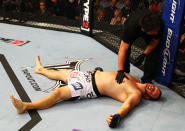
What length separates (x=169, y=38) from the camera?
2.87 m

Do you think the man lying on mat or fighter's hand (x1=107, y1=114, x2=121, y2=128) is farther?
the man lying on mat

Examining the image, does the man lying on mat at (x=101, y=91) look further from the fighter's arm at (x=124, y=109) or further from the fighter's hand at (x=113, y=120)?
the fighter's hand at (x=113, y=120)

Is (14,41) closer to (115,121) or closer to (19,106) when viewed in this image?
(19,106)

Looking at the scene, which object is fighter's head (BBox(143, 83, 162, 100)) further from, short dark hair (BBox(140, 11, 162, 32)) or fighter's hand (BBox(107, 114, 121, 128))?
short dark hair (BBox(140, 11, 162, 32))

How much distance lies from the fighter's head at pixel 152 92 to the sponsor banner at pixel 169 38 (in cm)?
47

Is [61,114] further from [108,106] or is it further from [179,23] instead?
[179,23]

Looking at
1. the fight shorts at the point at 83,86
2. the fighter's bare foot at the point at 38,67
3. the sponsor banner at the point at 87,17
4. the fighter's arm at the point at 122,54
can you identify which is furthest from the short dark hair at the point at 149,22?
the sponsor banner at the point at 87,17

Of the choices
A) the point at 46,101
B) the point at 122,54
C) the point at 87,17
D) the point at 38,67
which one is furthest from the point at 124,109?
the point at 87,17

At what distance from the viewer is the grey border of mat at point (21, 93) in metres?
2.27

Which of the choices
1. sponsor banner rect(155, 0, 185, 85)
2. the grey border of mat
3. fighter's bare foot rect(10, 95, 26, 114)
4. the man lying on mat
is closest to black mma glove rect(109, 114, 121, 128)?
the man lying on mat

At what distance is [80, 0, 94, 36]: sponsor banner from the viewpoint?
14.5 feet

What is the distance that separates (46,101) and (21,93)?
0.44 metres

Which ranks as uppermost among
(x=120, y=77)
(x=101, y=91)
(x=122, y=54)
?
(x=122, y=54)

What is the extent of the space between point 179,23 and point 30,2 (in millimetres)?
3853
